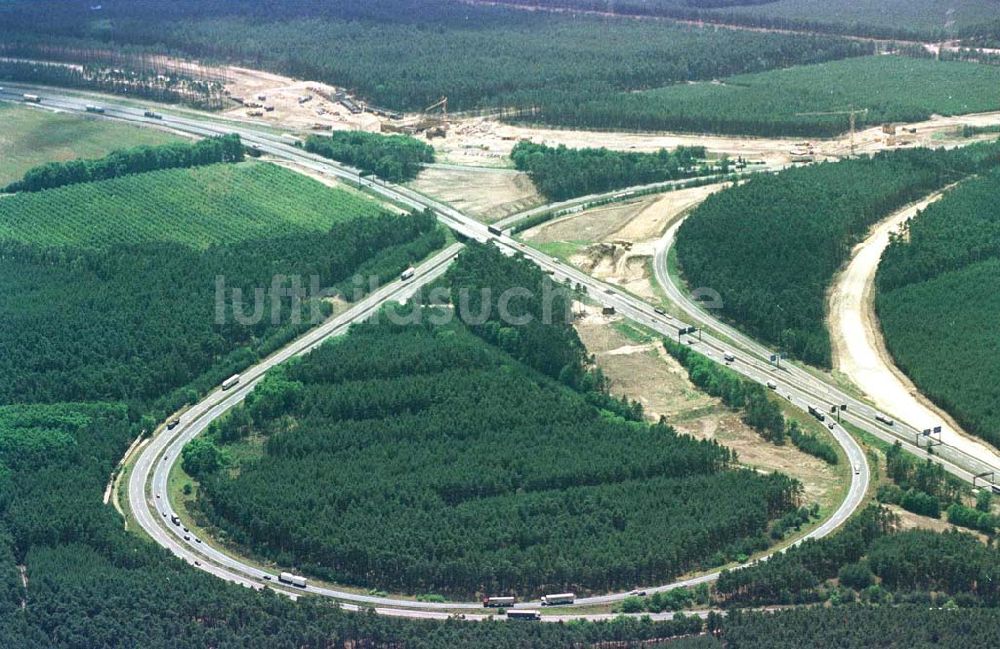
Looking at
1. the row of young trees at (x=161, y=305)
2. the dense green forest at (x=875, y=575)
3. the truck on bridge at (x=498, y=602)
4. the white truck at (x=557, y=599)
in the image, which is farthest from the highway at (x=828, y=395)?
the truck on bridge at (x=498, y=602)

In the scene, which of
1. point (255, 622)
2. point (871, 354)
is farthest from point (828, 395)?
point (255, 622)

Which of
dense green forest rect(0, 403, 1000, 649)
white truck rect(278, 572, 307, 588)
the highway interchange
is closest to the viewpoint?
dense green forest rect(0, 403, 1000, 649)

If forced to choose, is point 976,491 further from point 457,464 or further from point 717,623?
point 457,464

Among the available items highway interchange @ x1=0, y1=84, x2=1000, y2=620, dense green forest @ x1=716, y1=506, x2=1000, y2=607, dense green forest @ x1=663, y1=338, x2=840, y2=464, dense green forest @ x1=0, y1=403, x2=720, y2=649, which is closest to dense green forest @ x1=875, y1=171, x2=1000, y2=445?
highway interchange @ x1=0, y1=84, x2=1000, y2=620

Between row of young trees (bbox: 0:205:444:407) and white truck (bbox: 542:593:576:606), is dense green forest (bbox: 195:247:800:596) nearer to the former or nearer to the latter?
white truck (bbox: 542:593:576:606)

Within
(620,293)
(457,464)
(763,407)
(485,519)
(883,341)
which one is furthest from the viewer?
(620,293)

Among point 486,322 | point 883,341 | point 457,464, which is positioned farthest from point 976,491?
point 486,322
